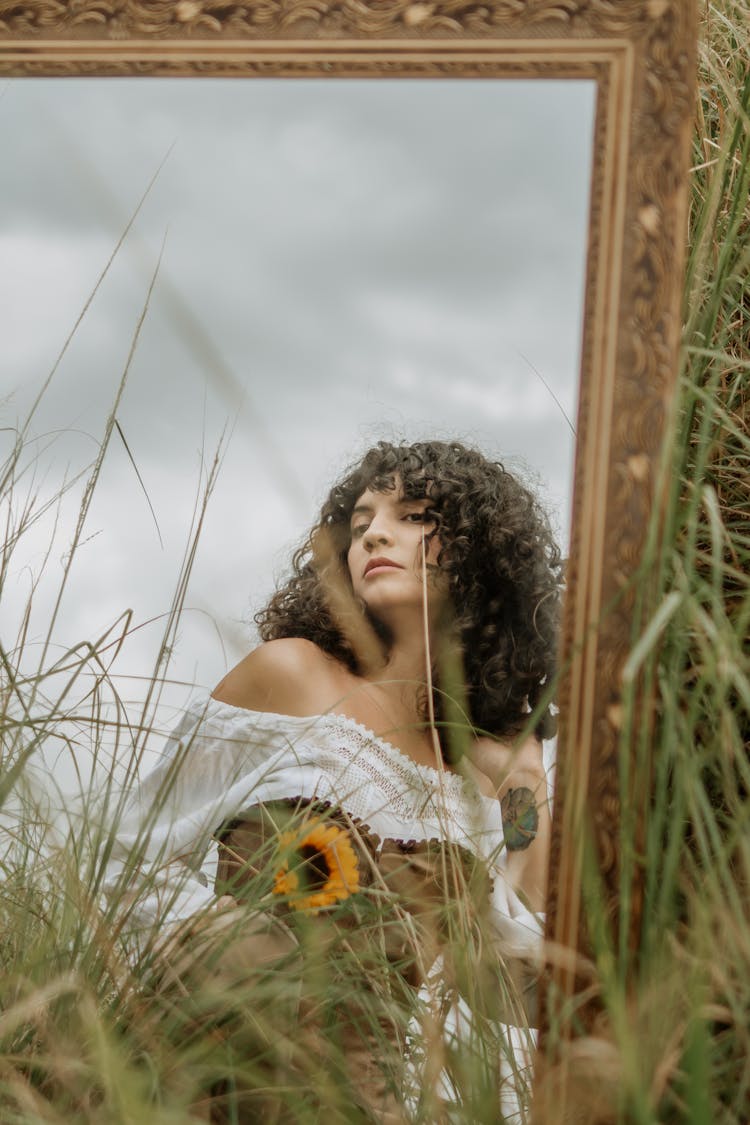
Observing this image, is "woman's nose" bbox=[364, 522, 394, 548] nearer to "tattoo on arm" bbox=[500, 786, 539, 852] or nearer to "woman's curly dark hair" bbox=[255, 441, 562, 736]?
"woman's curly dark hair" bbox=[255, 441, 562, 736]

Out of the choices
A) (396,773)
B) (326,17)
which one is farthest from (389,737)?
(326,17)

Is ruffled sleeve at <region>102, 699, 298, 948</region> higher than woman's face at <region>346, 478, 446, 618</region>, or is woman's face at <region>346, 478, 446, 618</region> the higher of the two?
woman's face at <region>346, 478, 446, 618</region>

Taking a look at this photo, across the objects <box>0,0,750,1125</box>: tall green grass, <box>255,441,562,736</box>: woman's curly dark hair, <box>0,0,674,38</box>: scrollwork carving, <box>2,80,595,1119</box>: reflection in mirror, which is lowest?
<box>0,0,750,1125</box>: tall green grass

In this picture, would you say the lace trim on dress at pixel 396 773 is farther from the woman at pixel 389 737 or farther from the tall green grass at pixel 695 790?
the tall green grass at pixel 695 790

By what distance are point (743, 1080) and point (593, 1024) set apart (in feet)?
0.60

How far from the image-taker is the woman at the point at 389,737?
108cm

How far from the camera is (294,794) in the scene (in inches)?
45.3

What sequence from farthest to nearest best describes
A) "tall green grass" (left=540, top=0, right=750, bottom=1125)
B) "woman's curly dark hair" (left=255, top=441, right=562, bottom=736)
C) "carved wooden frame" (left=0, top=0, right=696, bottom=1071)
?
"woman's curly dark hair" (left=255, top=441, right=562, bottom=736) → "carved wooden frame" (left=0, top=0, right=696, bottom=1071) → "tall green grass" (left=540, top=0, right=750, bottom=1125)

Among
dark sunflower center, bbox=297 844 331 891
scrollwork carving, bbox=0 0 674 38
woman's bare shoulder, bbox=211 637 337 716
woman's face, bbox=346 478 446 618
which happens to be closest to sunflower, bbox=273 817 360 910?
dark sunflower center, bbox=297 844 331 891

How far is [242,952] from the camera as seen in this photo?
102 cm

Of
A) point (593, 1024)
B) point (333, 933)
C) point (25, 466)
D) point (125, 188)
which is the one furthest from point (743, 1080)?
point (125, 188)

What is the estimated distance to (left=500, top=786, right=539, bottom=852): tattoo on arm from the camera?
1.10m

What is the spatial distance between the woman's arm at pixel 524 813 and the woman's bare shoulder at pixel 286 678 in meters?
0.17

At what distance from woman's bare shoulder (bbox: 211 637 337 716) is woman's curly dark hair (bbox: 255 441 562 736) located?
1cm
